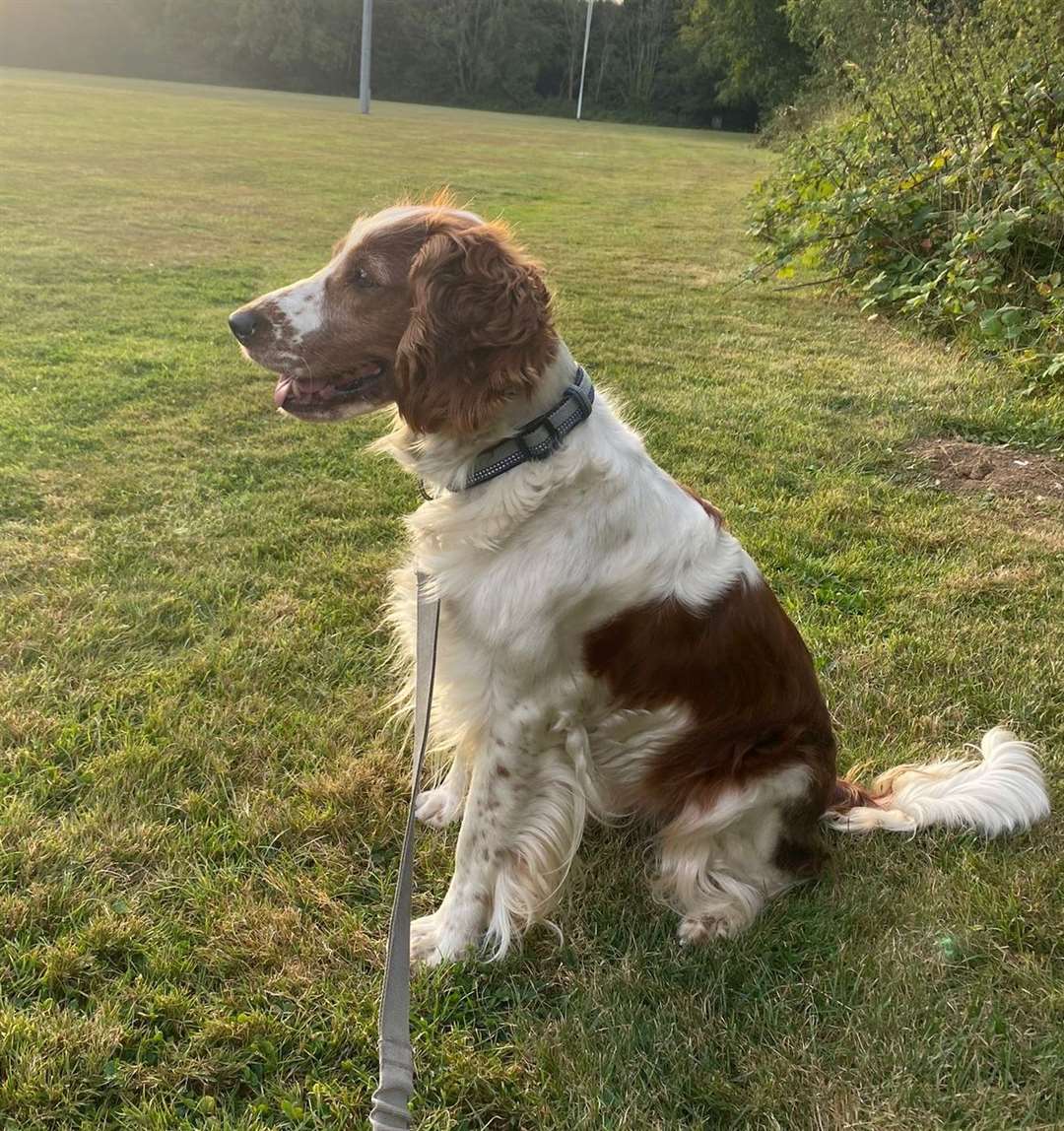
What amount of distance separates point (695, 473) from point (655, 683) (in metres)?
2.87

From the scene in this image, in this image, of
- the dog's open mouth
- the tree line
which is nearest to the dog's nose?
the dog's open mouth

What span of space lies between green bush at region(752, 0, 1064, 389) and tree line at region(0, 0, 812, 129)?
4724cm

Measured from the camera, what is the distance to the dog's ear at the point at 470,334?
7.12 ft

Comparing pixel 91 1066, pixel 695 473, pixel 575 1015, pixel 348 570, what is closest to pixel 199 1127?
pixel 91 1066

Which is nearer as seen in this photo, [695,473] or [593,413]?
[593,413]

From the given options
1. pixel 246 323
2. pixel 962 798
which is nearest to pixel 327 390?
pixel 246 323

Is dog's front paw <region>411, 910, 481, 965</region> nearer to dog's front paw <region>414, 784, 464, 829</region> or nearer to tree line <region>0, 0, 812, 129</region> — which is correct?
dog's front paw <region>414, 784, 464, 829</region>

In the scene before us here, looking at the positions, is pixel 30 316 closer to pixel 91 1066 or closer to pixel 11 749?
pixel 11 749

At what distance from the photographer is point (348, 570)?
3.92 m

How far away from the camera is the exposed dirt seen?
16.4 feet

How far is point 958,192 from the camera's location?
793cm

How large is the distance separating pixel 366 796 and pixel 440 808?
0.25 m

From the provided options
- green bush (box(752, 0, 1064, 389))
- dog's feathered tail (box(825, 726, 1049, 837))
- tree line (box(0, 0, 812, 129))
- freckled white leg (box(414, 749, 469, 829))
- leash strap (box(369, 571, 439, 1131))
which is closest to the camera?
leash strap (box(369, 571, 439, 1131))

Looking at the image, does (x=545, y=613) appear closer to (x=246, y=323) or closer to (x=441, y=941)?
(x=441, y=941)
